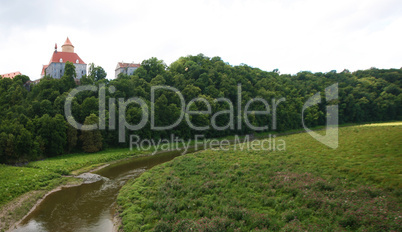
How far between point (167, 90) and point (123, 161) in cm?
3406

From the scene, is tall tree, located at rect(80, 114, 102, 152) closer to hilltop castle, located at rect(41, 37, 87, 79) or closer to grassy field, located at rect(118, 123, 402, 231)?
grassy field, located at rect(118, 123, 402, 231)

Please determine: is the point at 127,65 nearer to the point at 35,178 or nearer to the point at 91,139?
Result: the point at 91,139

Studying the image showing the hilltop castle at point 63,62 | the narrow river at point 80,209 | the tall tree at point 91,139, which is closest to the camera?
the narrow river at point 80,209

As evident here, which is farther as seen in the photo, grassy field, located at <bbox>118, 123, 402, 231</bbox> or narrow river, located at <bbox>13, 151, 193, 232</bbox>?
narrow river, located at <bbox>13, 151, 193, 232</bbox>

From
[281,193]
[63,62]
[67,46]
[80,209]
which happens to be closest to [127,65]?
[67,46]

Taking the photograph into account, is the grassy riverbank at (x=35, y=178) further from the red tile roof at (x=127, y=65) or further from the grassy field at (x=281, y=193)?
the red tile roof at (x=127, y=65)

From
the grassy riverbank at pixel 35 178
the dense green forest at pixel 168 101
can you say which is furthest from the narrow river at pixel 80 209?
the dense green forest at pixel 168 101

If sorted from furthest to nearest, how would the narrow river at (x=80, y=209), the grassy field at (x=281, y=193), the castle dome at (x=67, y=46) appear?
the castle dome at (x=67, y=46), the narrow river at (x=80, y=209), the grassy field at (x=281, y=193)

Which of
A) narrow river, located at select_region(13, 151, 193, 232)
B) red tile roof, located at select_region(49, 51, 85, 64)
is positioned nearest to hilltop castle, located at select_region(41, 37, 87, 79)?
red tile roof, located at select_region(49, 51, 85, 64)

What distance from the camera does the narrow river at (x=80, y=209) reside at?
1989cm

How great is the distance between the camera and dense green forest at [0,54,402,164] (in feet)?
146

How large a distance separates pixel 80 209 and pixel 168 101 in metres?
50.0

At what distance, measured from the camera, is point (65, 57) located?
82062 millimetres

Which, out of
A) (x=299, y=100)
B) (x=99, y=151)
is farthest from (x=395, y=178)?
(x=299, y=100)
